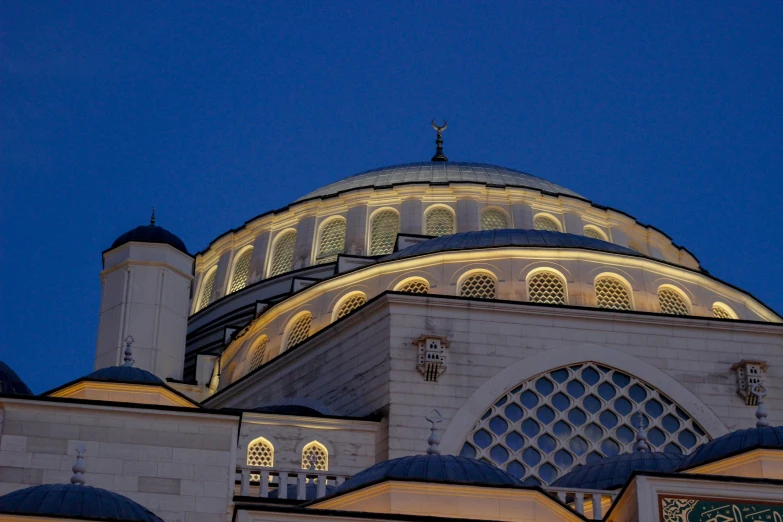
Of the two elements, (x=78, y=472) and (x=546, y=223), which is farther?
(x=546, y=223)

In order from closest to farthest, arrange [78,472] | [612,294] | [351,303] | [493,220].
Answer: [78,472], [612,294], [351,303], [493,220]

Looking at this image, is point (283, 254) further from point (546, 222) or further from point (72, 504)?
point (72, 504)

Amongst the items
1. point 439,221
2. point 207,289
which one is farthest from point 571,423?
point 207,289

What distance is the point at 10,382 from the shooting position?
2938cm

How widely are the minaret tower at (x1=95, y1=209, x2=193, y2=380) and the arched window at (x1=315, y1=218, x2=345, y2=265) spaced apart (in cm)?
569

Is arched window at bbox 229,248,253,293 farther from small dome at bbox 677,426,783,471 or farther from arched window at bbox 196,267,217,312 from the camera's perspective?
small dome at bbox 677,426,783,471

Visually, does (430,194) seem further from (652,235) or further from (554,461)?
(554,461)

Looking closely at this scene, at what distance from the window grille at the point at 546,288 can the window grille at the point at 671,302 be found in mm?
1778

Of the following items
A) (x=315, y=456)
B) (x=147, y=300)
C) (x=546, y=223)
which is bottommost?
(x=315, y=456)

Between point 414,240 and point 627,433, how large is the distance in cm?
1001

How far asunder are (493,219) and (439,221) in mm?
1236

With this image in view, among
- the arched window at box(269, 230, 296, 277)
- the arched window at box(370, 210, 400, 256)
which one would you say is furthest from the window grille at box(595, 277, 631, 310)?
the arched window at box(269, 230, 296, 277)

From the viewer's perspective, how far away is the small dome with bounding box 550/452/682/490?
22766 millimetres

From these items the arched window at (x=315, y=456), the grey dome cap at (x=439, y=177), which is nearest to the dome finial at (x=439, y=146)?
the grey dome cap at (x=439, y=177)
